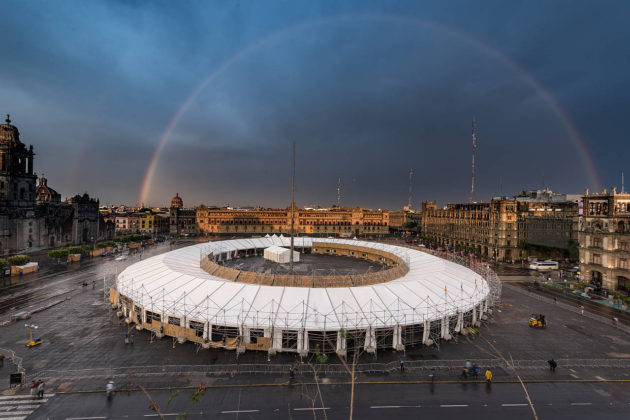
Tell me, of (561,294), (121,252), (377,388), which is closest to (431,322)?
(377,388)

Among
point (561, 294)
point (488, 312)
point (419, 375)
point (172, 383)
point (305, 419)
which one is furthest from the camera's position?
point (561, 294)

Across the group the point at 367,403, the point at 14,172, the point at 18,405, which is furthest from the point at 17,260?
the point at 367,403

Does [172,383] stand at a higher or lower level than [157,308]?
lower

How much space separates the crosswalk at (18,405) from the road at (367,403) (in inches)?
21.2

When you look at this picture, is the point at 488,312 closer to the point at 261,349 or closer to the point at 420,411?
the point at 420,411

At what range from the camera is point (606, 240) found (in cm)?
5788

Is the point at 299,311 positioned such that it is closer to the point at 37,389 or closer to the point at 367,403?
the point at 367,403

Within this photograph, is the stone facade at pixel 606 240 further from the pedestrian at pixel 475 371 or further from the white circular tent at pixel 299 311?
the pedestrian at pixel 475 371

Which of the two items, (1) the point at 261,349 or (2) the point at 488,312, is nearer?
(1) the point at 261,349

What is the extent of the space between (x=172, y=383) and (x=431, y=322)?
26.7 metres

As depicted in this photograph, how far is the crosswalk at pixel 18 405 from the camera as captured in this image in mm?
20922

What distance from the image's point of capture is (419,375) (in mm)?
26938

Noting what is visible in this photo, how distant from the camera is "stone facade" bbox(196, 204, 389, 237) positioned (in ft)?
582

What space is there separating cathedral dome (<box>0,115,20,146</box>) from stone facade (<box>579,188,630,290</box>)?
160 meters
